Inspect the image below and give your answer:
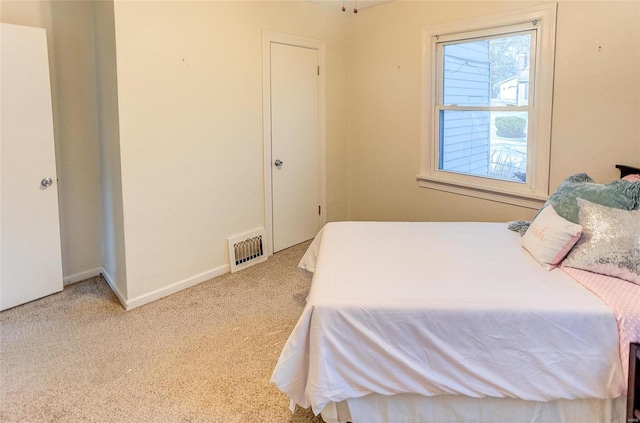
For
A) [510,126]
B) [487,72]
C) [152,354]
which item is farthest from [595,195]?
[152,354]

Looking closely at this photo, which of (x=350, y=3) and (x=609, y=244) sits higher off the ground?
(x=350, y=3)

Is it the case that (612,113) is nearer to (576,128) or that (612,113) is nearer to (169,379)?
(576,128)

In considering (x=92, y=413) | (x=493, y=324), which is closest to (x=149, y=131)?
(x=92, y=413)

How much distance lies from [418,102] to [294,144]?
1215mm

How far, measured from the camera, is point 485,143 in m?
3.83

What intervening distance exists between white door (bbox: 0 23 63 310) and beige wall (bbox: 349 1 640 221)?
9.28 ft

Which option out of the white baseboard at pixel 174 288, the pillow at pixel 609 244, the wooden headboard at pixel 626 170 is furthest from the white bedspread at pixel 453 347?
the white baseboard at pixel 174 288

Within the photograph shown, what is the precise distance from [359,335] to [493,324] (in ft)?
1.73

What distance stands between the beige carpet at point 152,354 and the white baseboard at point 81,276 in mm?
60

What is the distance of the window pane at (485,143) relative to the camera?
140 inches

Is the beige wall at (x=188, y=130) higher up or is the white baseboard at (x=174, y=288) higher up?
the beige wall at (x=188, y=130)

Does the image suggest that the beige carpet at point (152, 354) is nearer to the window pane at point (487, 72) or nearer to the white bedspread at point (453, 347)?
the white bedspread at point (453, 347)

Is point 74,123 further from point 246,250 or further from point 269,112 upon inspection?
point 246,250

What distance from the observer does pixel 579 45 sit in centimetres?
301
